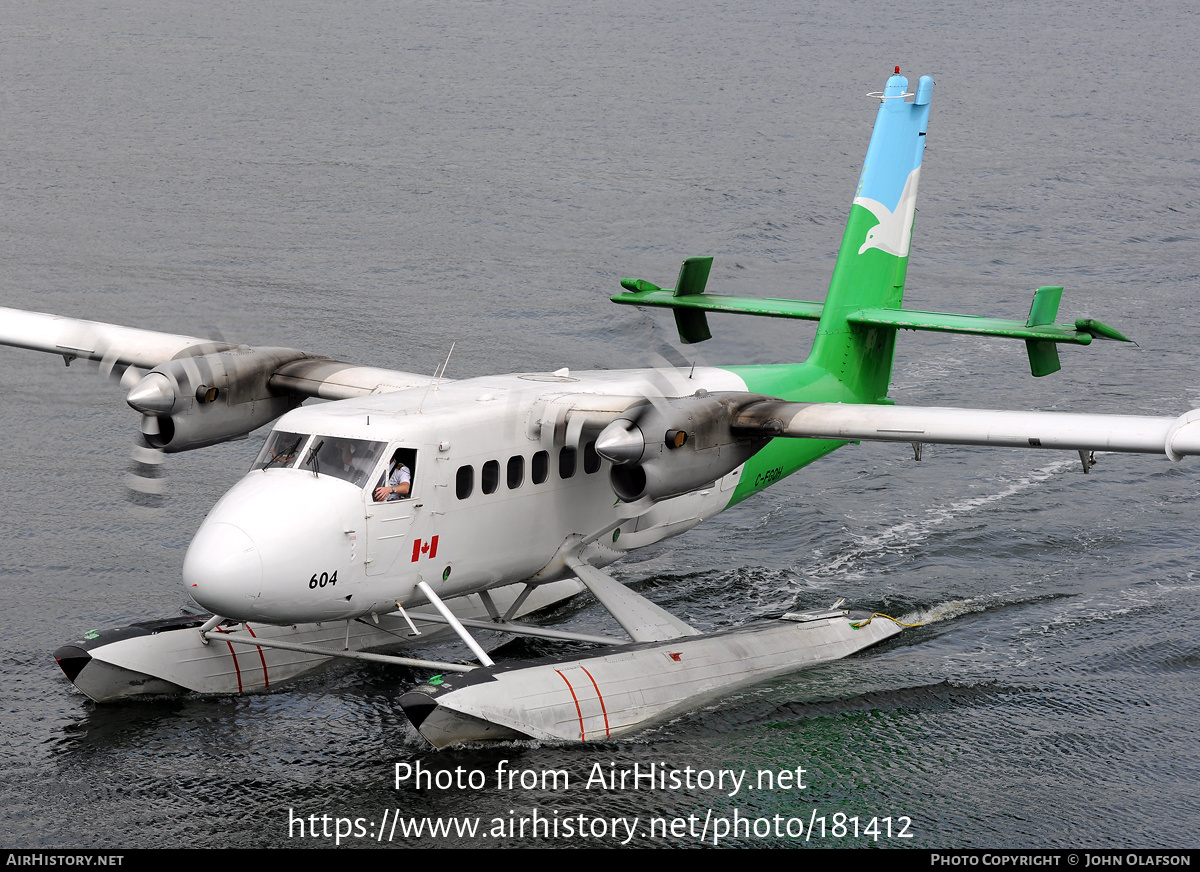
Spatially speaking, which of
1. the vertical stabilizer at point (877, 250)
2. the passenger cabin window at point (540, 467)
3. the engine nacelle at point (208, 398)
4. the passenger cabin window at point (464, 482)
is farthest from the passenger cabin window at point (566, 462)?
the vertical stabilizer at point (877, 250)

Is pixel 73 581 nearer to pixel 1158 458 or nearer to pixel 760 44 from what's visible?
pixel 1158 458

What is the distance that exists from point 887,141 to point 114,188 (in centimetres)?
3474

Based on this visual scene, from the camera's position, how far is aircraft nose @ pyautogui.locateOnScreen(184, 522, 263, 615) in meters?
14.5

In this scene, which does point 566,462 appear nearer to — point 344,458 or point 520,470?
point 520,470

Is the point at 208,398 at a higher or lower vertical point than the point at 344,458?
higher

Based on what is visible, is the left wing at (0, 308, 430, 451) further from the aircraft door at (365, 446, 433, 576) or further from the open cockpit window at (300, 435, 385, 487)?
the aircraft door at (365, 446, 433, 576)

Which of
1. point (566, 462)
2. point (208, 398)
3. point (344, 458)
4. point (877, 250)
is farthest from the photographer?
point (877, 250)

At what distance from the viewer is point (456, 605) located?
66.1 feet

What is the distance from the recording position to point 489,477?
55.1 ft

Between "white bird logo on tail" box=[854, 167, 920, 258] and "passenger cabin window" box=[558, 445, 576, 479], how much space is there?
7665mm

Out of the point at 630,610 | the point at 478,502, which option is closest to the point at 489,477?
the point at 478,502

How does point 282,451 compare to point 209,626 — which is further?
point 209,626

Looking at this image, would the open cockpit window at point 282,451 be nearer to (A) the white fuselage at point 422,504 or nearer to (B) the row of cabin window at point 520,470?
(A) the white fuselage at point 422,504

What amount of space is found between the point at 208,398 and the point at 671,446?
6.59 m
